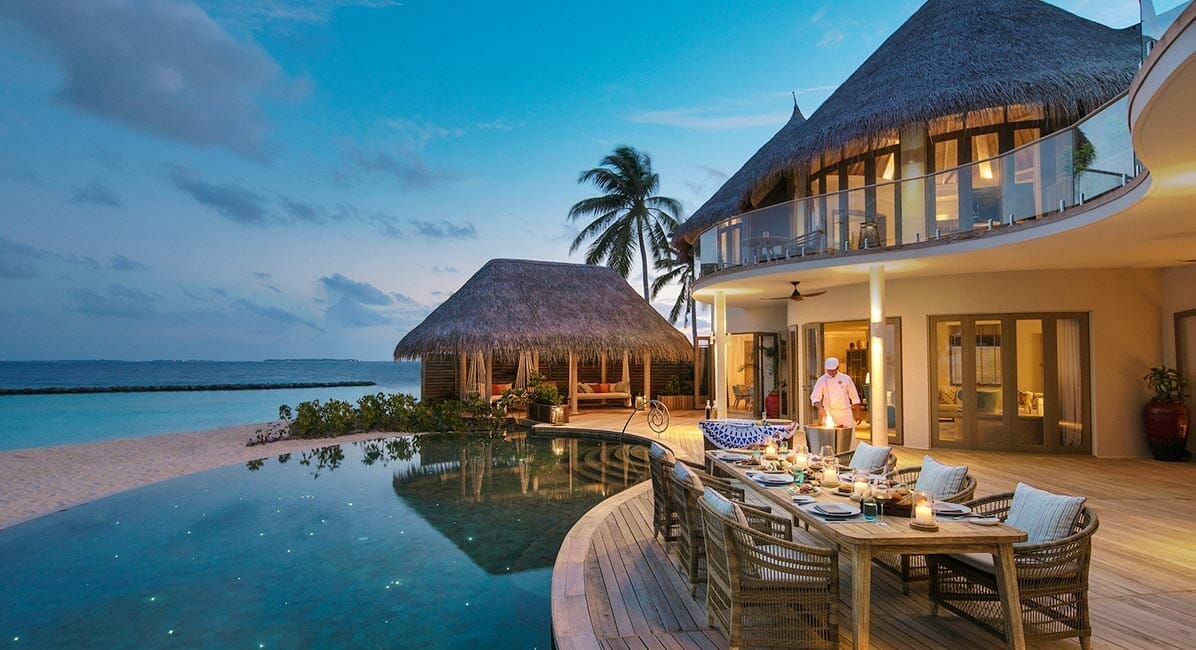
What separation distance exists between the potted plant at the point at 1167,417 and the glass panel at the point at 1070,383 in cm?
72

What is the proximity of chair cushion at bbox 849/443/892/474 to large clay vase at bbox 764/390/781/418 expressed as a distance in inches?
313

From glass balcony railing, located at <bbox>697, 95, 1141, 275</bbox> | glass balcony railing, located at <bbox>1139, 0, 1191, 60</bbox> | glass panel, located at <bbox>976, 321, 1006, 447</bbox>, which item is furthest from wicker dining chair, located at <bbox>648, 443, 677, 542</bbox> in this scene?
glass panel, located at <bbox>976, 321, 1006, 447</bbox>

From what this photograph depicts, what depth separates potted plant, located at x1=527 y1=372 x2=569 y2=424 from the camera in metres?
13.6

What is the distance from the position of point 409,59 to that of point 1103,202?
15.7 meters

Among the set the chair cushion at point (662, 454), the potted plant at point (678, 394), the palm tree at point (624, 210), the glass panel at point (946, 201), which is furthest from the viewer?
the palm tree at point (624, 210)

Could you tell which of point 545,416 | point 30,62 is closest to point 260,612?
point 545,416

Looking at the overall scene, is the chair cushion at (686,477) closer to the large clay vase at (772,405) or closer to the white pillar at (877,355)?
the white pillar at (877,355)

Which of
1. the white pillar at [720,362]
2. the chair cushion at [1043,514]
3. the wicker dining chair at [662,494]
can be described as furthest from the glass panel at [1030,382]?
the wicker dining chair at [662,494]

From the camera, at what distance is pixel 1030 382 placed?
859 cm

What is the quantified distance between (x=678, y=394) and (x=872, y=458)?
12350 millimetres

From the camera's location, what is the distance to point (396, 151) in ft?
66.7

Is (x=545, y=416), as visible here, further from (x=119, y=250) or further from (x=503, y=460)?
(x=119, y=250)

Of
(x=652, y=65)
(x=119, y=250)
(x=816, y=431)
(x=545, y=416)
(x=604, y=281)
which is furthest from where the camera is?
(x=119, y=250)

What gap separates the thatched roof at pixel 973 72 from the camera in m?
7.88
